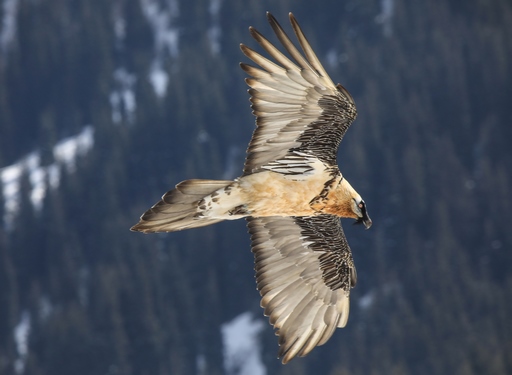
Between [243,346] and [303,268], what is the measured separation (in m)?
74.4

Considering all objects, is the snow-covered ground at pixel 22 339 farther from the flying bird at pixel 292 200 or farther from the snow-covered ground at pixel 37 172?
the flying bird at pixel 292 200

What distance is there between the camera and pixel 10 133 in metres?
133

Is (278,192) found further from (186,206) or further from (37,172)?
(37,172)

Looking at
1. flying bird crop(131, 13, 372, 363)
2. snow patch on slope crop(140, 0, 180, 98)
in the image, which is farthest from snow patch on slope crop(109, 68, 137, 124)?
flying bird crop(131, 13, 372, 363)

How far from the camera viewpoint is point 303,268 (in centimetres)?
1514

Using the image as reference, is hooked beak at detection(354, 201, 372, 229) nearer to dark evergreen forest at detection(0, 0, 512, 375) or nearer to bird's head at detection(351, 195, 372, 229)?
bird's head at detection(351, 195, 372, 229)

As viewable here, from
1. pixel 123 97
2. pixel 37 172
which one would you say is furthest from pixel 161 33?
pixel 37 172

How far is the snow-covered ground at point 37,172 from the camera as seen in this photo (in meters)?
113

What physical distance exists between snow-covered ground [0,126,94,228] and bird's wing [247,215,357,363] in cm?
9984

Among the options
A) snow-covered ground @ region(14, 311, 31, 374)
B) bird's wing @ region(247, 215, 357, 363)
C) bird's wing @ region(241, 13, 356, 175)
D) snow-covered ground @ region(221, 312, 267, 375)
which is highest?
bird's wing @ region(241, 13, 356, 175)

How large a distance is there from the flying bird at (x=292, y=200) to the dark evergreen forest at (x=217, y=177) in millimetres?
57699

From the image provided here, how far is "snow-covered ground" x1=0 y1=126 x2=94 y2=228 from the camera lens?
113 metres

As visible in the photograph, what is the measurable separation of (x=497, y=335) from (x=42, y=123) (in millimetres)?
70511

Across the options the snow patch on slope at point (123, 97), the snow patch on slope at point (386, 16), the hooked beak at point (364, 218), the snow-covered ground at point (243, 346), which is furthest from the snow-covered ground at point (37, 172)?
the hooked beak at point (364, 218)
